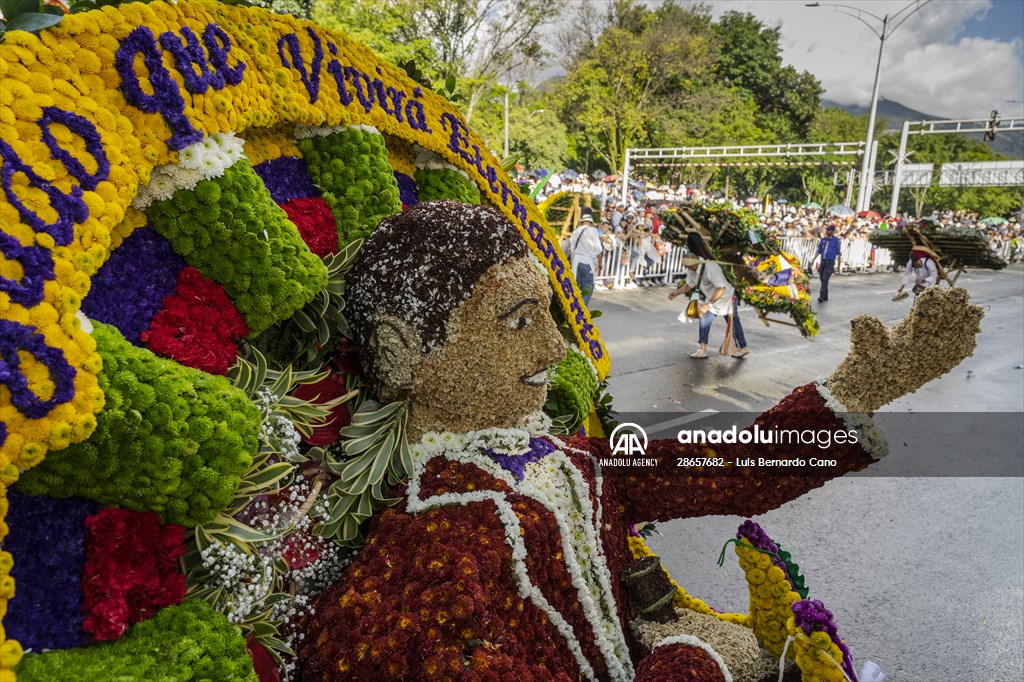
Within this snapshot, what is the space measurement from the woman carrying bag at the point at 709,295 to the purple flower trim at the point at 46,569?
7531 mm

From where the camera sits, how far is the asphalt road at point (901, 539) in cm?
324

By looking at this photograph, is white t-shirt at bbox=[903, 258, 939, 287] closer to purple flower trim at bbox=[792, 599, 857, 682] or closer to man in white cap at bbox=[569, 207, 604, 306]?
man in white cap at bbox=[569, 207, 604, 306]

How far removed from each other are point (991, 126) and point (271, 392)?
29487 mm

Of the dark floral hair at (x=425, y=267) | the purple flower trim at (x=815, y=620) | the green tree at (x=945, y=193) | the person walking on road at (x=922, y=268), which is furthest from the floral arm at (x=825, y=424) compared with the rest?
the green tree at (x=945, y=193)

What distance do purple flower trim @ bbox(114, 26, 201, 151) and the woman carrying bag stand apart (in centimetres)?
732

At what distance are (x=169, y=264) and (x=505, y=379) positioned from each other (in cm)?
64

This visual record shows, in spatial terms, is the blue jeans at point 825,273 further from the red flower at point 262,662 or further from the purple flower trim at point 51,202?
the purple flower trim at point 51,202

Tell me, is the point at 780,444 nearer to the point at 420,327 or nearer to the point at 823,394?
the point at 823,394

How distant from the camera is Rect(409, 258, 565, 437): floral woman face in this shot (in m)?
1.39

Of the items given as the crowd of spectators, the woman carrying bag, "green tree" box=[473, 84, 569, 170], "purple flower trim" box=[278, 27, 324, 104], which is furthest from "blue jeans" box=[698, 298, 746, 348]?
"green tree" box=[473, 84, 569, 170]

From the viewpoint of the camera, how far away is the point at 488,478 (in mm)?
1414

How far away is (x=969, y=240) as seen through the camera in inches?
404

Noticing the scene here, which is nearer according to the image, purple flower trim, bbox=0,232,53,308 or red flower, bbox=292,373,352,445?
purple flower trim, bbox=0,232,53,308

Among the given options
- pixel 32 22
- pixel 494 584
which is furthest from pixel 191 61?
pixel 494 584
